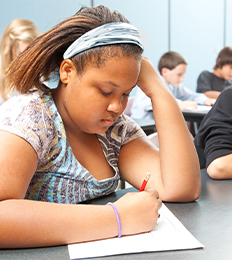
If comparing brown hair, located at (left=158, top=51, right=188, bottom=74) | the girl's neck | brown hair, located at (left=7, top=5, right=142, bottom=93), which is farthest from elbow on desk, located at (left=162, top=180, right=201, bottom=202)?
the girl's neck

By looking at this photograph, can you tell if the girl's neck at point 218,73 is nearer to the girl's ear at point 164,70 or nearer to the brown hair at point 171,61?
the brown hair at point 171,61

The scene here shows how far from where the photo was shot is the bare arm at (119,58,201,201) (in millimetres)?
1052

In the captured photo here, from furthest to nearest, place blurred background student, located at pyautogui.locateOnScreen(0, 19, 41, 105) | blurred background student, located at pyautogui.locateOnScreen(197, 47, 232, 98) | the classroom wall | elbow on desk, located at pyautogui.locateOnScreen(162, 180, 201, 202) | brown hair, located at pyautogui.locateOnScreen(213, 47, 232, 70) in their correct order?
1. blurred background student, located at pyautogui.locateOnScreen(197, 47, 232, 98)
2. brown hair, located at pyautogui.locateOnScreen(213, 47, 232, 70)
3. the classroom wall
4. blurred background student, located at pyautogui.locateOnScreen(0, 19, 41, 105)
5. elbow on desk, located at pyautogui.locateOnScreen(162, 180, 201, 202)

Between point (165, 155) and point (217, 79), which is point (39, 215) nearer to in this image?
point (165, 155)

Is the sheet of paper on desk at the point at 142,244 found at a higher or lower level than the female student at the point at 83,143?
lower

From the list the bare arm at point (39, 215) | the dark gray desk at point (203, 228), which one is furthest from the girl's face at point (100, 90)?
the dark gray desk at point (203, 228)

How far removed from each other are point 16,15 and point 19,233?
4024mm

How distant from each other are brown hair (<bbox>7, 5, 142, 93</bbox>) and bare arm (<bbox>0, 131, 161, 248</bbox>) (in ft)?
0.72

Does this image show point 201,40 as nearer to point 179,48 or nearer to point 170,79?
point 179,48

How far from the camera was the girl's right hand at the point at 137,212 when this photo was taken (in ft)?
2.62

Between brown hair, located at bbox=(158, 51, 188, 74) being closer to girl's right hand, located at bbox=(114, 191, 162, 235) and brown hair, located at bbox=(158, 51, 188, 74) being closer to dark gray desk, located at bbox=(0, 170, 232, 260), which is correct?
dark gray desk, located at bbox=(0, 170, 232, 260)

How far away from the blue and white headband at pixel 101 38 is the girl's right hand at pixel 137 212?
1.31 feet

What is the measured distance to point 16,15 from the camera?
424 cm

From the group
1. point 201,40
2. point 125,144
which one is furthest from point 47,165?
point 201,40
